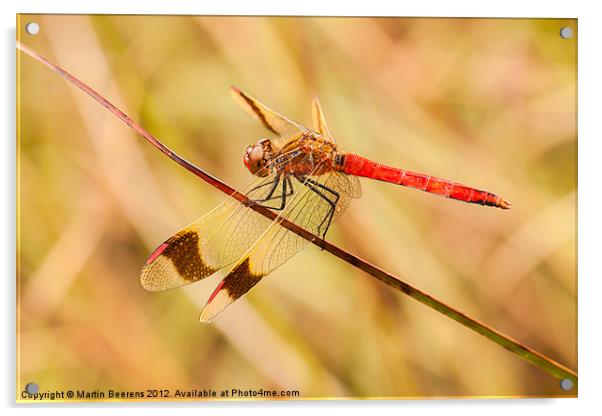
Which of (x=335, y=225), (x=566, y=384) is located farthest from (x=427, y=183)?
(x=566, y=384)

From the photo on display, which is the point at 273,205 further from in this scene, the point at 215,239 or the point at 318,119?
the point at 318,119

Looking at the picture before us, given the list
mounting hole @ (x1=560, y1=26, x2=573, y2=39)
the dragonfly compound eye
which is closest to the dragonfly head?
Result: the dragonfly compound eye

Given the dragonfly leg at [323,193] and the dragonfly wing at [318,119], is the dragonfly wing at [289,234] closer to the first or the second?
the dragonfly leg at [323,193]

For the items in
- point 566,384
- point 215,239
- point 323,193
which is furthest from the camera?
point 566,384

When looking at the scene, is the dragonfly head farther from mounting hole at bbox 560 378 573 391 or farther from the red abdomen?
mounting hole at bbox 560 378 573 391
